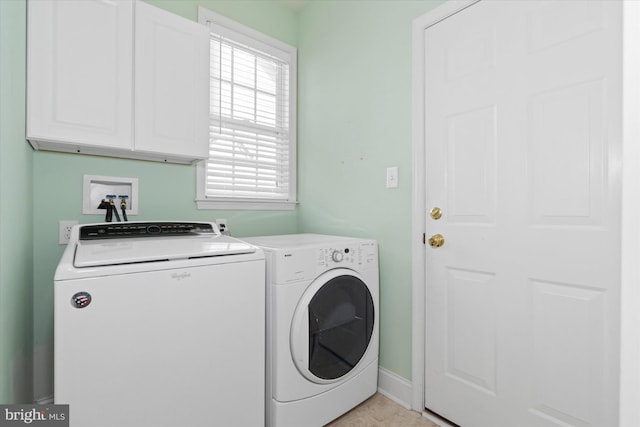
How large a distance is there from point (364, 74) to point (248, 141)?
94cm

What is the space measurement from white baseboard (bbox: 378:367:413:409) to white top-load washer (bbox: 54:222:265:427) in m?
0.78

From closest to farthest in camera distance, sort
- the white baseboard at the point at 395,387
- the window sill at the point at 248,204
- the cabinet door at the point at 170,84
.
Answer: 1. the cabinet door at the point at 170,84
2. the white baseboard at the point at 395,387
3. the window sill at the point at 248,204

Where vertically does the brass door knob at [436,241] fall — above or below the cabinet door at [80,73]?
below

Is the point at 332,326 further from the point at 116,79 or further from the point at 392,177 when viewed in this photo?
the point at 116,79

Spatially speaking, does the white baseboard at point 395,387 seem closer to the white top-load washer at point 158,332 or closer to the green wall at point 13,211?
the white top-load washer at point 158,332

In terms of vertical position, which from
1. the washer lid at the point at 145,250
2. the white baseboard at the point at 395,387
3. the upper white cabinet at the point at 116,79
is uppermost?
the upper white cabinet at the point at 116,79

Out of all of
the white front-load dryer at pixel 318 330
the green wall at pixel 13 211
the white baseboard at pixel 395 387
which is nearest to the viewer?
the green wall at pixel 13 211

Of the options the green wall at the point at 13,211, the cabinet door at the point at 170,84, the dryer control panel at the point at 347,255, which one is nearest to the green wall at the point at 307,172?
the green wall at the point at 13,211

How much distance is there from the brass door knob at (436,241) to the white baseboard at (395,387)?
772 mm

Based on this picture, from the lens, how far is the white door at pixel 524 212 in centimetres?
114

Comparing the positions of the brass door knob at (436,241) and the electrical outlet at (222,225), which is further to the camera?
the electrical outlet at (222,225)

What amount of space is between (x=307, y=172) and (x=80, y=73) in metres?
1.48

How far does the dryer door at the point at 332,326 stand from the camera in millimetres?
1467

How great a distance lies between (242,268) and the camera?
1.33m
